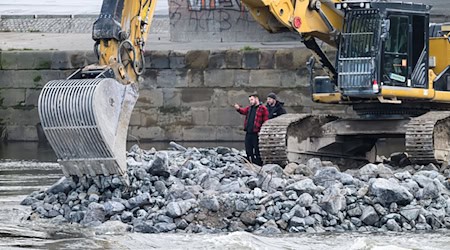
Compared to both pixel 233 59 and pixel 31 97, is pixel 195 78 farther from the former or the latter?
pixel 31 97

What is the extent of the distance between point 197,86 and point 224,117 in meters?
1.09

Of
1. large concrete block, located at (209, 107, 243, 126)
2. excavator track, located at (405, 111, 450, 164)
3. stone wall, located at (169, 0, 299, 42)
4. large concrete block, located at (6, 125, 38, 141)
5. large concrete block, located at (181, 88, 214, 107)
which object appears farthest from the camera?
stone wall, located at (169, 0, 299, 42)

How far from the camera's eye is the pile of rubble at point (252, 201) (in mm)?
16078

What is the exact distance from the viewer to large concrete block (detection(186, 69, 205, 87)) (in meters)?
32.7

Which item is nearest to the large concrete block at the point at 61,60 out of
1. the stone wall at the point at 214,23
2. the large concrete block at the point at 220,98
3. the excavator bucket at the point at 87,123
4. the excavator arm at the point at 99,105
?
the stone wall at the point at 214,23

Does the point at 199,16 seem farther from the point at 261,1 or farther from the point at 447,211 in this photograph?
the point at 447,211

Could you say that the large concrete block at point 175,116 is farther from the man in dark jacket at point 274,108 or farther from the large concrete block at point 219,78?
the man in dark jacket at point 274,108

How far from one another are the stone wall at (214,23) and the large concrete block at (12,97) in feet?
15.7

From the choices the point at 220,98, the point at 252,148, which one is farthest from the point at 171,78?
the point at 252,148

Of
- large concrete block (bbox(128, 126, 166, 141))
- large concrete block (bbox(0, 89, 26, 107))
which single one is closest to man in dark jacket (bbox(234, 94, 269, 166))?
large concrete block (bbox(128, 126, 166, 141))

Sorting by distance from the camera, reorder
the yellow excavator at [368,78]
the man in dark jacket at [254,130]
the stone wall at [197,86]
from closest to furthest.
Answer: the yellow excavator at [368,78] → the man in dark jacket at [254,130] → the stone wall at [197,86]

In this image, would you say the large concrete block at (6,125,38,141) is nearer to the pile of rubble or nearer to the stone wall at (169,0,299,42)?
the stone wall at (169,0,299,42)

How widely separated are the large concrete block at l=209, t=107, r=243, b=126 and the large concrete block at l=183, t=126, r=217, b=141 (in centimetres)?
20

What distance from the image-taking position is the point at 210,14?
116ft
